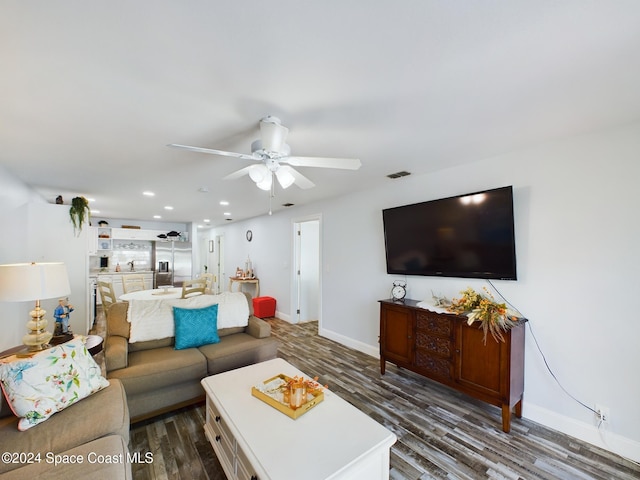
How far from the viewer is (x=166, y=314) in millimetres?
2877

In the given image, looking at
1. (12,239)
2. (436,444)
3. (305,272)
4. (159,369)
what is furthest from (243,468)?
(305,272)

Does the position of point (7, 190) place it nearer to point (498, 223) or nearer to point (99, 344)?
point (99, 344)

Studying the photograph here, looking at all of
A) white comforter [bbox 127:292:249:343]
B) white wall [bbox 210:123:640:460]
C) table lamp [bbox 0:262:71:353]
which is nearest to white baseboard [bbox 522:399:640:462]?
white wall [bbox 210:123:640:460]

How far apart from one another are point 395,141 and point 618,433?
278cm

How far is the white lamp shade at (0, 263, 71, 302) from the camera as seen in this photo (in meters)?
2.04

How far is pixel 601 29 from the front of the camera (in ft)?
3.87

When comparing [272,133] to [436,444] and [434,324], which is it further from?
[436,444]

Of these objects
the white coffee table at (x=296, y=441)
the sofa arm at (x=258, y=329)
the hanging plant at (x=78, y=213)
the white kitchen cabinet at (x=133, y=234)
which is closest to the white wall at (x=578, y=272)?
the white coffee table at (x=296, y=441)

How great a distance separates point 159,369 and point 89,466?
3.64 feet

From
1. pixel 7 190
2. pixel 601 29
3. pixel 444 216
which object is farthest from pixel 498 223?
pixel 7 190

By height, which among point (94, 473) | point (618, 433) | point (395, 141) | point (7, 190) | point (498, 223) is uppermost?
point (395, 141)

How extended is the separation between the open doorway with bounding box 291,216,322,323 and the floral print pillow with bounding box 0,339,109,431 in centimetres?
380

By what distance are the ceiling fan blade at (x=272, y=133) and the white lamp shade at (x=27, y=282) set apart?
201 centimetres

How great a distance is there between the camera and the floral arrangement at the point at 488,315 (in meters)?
2.29
